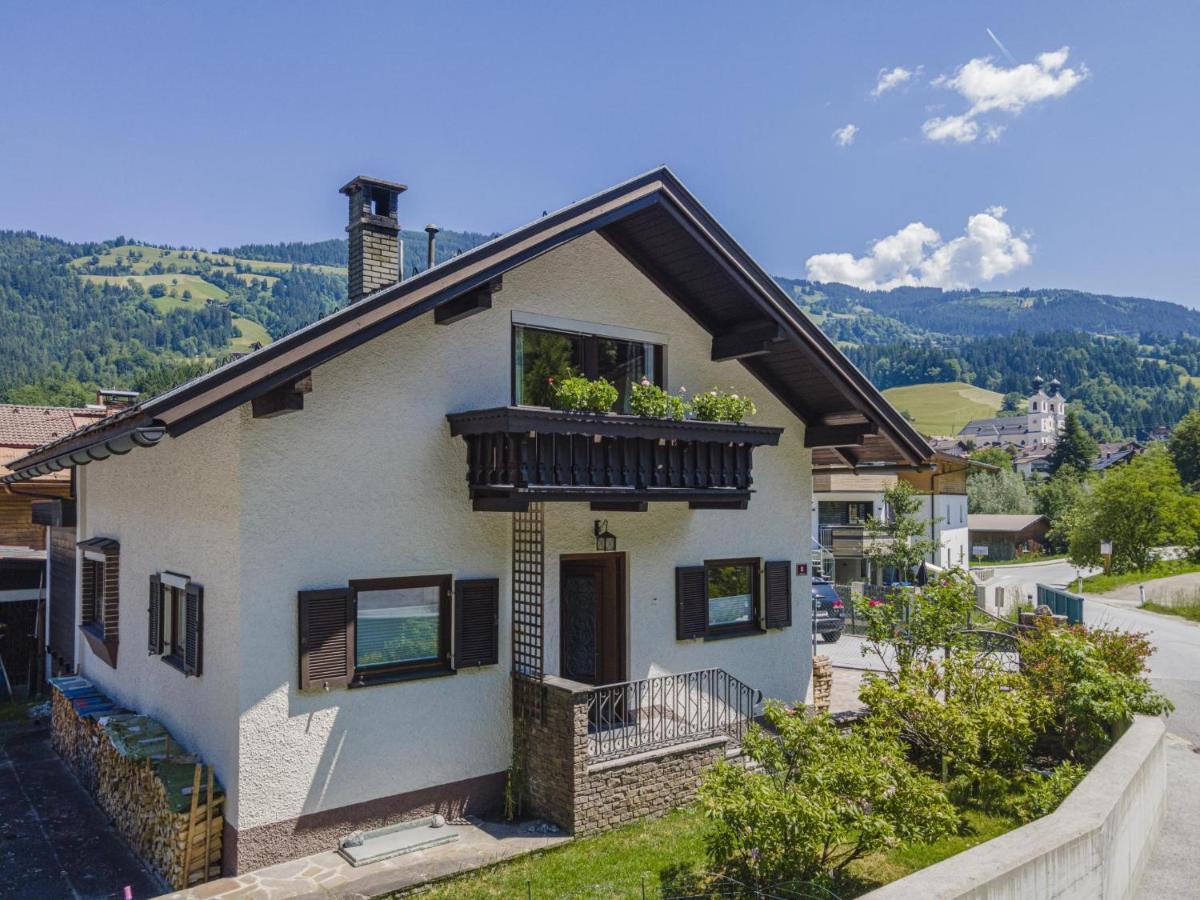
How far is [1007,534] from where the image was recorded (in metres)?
82.1

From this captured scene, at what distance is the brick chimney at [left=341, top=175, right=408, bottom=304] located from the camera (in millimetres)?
11938

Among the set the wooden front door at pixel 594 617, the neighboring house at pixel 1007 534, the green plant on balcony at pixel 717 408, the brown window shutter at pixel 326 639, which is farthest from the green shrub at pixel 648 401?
the neighboring house at pixel 1007 534

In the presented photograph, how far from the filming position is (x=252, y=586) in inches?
348

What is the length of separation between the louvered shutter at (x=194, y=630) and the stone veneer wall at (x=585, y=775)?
12.9ft

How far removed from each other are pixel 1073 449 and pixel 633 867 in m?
108

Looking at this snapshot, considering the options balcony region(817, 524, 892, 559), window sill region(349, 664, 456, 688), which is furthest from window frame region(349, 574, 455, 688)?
balcony region(817, 524, 892, 559)

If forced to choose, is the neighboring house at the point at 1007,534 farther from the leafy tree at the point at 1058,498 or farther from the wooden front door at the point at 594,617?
the wooden front door at the point at 594,617

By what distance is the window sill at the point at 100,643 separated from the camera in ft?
41.4

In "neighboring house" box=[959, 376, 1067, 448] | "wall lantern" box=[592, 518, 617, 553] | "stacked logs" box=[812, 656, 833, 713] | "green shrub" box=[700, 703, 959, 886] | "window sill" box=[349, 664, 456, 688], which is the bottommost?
"stacked logs" box=[812, 656, 833, 713]

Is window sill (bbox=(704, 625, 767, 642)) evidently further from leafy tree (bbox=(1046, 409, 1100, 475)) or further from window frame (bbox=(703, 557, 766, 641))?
leafy tree (bbox=(1046, 409, 1100, 475))

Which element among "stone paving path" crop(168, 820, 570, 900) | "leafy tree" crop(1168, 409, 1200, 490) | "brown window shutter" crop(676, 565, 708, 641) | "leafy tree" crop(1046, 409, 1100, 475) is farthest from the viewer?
"leafy tree" crop(1046, 409, 1100, 475)

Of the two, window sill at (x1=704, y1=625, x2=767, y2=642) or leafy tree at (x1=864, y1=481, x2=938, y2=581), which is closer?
window sill at (x1=704, y1=625, x2=767, y2=642)

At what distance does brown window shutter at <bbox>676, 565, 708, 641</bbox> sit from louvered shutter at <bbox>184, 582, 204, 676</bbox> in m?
6.30

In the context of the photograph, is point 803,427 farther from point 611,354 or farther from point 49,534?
point 49,534
